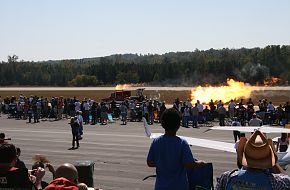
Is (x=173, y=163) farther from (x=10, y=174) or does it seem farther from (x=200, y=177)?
(x=200, y=177)

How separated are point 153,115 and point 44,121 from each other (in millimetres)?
8416

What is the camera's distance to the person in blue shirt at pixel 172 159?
207 inches

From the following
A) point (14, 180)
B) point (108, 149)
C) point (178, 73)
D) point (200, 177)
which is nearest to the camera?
point (14, 180)

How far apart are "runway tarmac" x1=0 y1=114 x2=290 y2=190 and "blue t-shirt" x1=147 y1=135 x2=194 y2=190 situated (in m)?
6.94

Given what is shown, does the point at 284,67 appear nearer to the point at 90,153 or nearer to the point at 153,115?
the point at 153,115

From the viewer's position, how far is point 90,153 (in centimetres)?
1922

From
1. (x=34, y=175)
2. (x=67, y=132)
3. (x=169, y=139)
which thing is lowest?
(x=67, y=132)

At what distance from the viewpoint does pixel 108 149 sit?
20453 mm

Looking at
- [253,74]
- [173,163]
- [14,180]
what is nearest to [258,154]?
[173,163]

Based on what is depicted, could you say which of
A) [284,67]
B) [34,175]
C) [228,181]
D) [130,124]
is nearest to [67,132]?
[130,124]

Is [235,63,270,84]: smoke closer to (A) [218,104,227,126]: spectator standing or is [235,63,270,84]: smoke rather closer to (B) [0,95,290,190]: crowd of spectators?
(B) [0,95,290,190]: crowd of spectators

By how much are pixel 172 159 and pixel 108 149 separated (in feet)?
50.4

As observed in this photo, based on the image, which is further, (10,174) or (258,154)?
(10,174)

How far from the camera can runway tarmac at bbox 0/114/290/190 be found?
14031 mm
